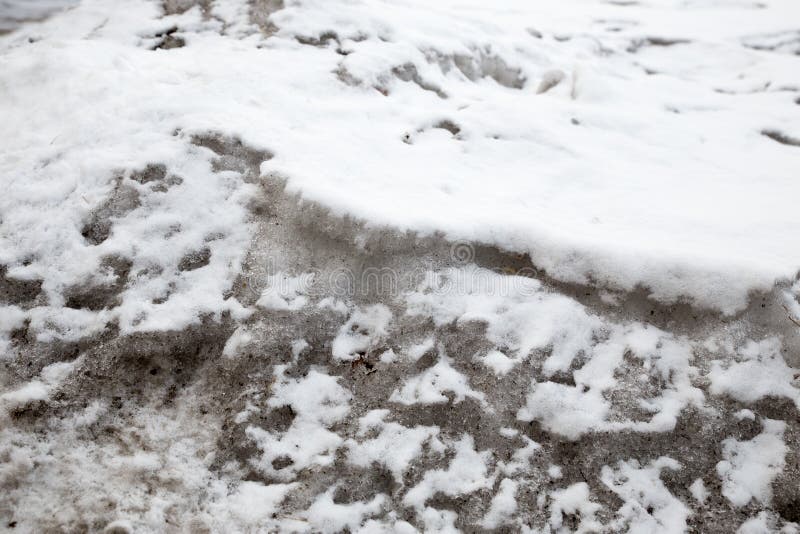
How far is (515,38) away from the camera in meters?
6.54

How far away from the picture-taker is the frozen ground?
2.58 meters

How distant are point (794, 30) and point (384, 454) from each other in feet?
27.7

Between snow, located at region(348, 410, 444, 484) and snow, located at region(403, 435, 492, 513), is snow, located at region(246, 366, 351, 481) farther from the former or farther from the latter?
snow, located at region(403, 435, 492, 513)

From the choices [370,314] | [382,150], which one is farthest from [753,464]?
[382,150]

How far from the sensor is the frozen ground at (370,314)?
2578 mm

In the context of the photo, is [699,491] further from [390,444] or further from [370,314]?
[370,314]

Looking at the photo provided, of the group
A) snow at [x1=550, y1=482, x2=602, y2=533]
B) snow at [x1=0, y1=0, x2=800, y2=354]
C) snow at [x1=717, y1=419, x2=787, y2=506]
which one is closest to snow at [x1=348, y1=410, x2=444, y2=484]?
snow at [x1=550, y1=482, x2=602, y2=533]

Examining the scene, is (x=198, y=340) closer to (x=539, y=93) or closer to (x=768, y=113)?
(x=539, y=93)

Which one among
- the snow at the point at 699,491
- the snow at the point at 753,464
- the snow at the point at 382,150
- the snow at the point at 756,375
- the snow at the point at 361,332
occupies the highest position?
the snow at the point at 382,150

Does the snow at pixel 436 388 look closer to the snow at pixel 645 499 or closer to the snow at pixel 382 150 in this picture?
the snow at pixel 382 150

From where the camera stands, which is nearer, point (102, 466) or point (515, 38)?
point (102, 466)

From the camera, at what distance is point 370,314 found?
3176 mm

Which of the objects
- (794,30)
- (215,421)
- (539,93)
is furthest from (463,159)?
(794,30)

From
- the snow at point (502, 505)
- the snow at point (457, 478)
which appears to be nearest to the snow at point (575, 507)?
the snow at point (502, 505)
